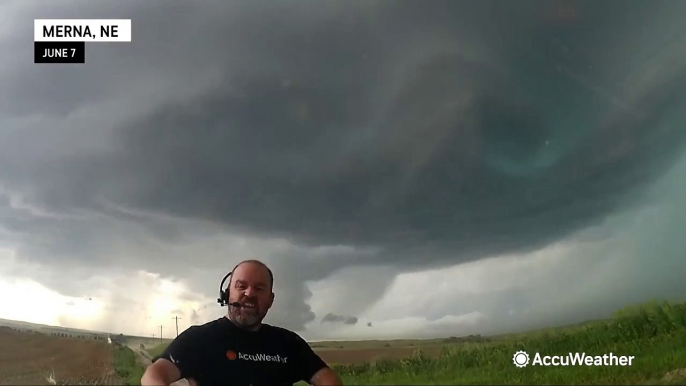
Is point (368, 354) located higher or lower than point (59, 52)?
lower

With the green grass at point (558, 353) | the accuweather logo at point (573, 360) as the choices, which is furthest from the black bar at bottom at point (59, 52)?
the accuweather logo at point (573, 360)

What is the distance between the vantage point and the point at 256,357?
7.20ft

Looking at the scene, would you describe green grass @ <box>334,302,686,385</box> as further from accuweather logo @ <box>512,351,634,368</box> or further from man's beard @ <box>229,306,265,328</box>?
man's beard @ <box>229,306,265,328</box>

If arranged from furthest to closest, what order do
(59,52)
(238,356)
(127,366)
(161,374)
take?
(59,52), (127,366), (238,356), (161,374)

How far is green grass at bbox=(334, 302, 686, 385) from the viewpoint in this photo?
2.27 m

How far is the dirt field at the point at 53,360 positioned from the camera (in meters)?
2.27

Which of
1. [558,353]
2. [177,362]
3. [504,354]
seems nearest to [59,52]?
[177,362]

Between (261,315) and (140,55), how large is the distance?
1206mm

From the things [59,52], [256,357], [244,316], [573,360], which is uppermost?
[59,52]

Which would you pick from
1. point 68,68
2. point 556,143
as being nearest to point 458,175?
point 556,143

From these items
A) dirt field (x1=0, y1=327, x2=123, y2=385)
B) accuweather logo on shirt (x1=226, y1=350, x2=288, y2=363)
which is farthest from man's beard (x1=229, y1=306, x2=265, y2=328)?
dirt field (x1=0, y1=327, x2=123, y2=385)

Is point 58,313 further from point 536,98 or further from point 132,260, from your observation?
point 536,98

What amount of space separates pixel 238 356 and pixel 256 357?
0.23 feet

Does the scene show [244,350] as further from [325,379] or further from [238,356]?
[325,379]
